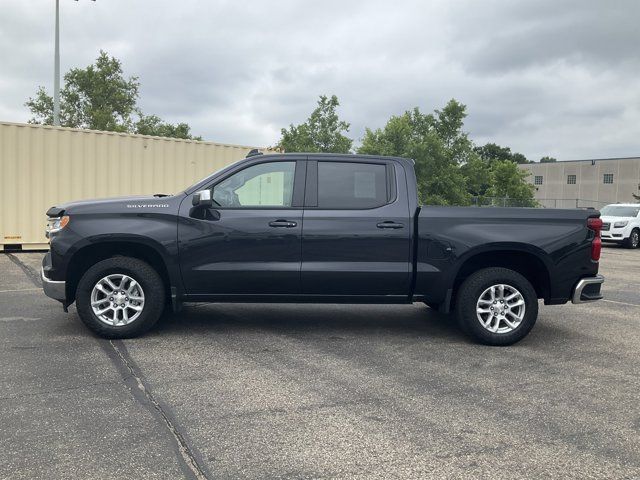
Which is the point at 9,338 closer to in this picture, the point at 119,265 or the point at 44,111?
the point at 119,265

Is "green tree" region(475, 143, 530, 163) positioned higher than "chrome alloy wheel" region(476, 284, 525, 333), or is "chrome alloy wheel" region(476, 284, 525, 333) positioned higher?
"green tree" region(475, 143, 530, 163)

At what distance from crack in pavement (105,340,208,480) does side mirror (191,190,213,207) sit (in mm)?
1510

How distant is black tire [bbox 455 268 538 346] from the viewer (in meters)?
5.63

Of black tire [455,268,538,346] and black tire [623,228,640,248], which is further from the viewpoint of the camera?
black tire [623,228,640,248]

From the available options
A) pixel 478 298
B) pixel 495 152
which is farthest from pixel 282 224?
pixel 495 152

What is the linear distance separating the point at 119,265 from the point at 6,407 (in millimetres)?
1979

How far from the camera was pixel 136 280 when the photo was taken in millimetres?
5570

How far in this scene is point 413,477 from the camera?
9.59ft

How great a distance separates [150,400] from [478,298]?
128 inches

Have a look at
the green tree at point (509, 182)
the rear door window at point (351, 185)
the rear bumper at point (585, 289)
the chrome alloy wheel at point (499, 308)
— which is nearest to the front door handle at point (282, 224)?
the rear door window at point (351, 185)

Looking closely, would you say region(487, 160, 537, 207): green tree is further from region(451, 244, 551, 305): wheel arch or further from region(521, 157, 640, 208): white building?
region(451, 244, 551, 305): wheel arch

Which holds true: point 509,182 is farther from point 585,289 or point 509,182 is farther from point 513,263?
point 585,289

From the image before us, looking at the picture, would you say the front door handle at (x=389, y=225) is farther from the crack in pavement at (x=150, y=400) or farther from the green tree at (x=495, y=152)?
the green tree at (x=495, y=152)

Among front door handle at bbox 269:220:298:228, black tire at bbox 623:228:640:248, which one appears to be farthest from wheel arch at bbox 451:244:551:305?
black tire at bbox 623:228:640:248
